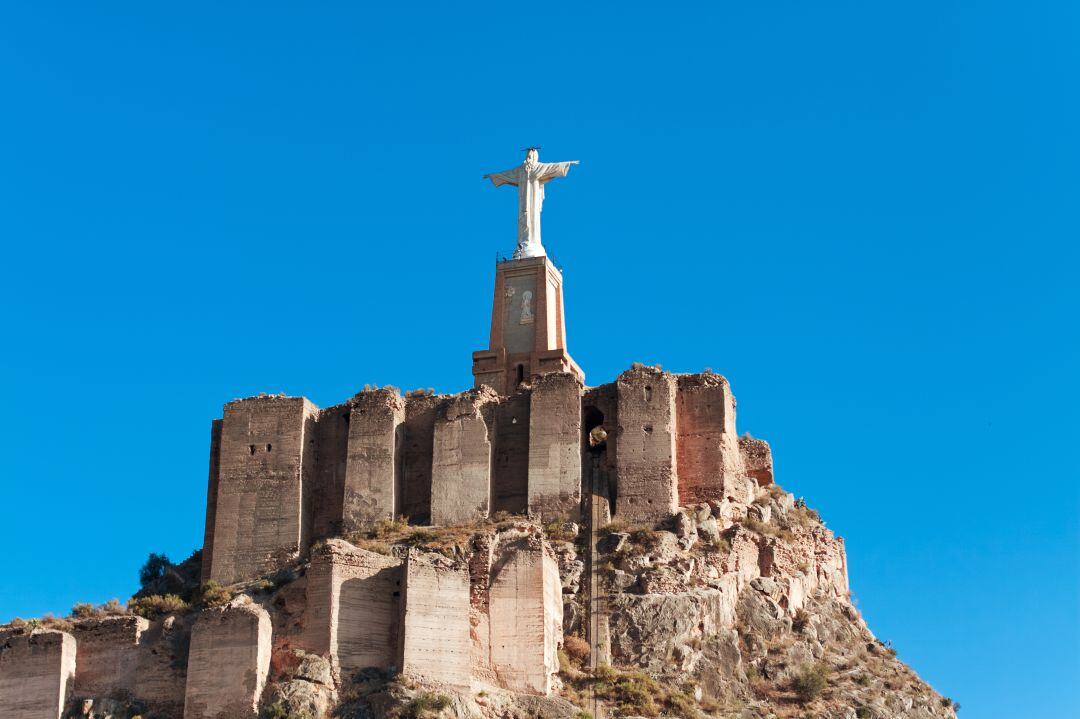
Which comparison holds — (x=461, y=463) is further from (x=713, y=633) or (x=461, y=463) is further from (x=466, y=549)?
(x=713, y=633)

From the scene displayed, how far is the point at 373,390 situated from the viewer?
192ft

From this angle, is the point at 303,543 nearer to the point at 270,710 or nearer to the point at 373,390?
the point at 373,390

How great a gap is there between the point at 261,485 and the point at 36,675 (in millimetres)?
9324

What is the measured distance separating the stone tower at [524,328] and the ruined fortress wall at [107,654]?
48.0 ft

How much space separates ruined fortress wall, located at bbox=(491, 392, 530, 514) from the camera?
56906 millimetres

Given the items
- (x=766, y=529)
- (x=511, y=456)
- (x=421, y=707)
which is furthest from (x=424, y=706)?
(x=766, y=529)

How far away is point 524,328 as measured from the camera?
2483 inches

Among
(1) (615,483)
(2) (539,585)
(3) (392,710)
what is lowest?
(3) (392,710)

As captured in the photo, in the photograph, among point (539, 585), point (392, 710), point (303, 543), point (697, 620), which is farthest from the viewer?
point (303, 543)

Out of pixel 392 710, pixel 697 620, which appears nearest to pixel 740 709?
pixel 697 620

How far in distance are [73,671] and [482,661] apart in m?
9.09

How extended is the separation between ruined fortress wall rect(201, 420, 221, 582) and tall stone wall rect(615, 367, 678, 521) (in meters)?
10.4

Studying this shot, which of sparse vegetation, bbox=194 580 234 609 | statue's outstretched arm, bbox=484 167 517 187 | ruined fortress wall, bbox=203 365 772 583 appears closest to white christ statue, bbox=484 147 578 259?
statue's outstretched arm, bbox=484 167 517 187

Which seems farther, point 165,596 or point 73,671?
point 165,596
